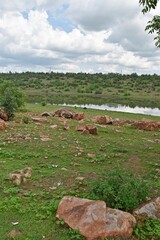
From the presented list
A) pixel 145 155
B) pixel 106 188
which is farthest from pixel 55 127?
pixel 106 188

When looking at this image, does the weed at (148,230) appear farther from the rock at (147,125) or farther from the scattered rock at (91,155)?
the rock at (147,125)

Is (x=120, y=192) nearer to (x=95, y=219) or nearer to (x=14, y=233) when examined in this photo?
(x=95, y=219)

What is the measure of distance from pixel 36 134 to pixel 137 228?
973 centimetres

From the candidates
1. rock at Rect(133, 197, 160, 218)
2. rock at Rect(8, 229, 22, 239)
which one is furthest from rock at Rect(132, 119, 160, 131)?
rock at Rect(8, 229, 22, 239)

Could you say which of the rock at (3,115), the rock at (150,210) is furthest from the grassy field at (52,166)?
the rock at (3,115)

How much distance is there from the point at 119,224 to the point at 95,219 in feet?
1.72

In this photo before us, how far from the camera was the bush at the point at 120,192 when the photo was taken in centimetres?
809

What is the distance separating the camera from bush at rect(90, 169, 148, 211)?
8.09 metres

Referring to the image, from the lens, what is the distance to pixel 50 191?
9383 mm

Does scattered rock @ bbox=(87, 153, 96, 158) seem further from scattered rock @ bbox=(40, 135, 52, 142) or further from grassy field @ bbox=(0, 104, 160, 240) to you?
scattered rock @ bbox=(40, 135, 52, 142)

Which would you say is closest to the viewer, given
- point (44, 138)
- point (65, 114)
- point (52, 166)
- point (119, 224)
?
point (119, 224)

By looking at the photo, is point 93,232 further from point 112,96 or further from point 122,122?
point 112,96

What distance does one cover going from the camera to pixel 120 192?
819 centimetres

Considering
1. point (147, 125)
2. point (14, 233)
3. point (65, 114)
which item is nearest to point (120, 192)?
point (14, 233)
